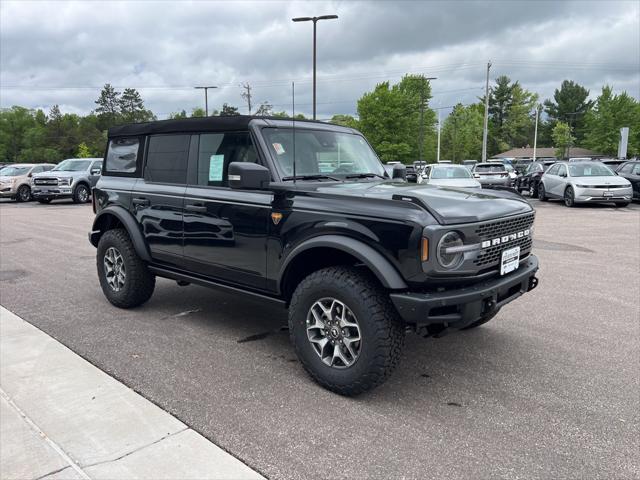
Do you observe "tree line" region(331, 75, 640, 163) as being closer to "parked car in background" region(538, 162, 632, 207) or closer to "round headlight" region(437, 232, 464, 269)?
"parked car in background" region(538, 162, 632, 207)

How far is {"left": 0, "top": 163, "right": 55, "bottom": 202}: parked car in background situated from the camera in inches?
918

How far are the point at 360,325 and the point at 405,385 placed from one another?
0.71m

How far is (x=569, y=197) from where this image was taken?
17.3 metres

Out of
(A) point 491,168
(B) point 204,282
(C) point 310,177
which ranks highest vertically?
(A) point 491,168

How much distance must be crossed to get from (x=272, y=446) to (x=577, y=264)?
6.56m

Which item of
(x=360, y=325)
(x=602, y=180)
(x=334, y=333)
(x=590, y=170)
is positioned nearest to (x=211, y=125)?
(x=334, y=333)

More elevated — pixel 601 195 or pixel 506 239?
pixel 506 239

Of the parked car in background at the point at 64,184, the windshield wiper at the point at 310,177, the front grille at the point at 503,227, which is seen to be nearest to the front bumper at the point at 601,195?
the front grille at the point at 503,227

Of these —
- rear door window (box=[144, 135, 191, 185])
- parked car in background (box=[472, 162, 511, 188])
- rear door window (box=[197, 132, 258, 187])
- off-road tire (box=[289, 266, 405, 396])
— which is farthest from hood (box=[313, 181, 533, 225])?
parked car in background (box=[472, 162, 511, 188])

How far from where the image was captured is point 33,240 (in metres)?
10.7

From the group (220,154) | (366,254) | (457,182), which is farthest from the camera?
(457,182)

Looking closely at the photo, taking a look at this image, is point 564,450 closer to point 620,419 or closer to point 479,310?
point 620,419

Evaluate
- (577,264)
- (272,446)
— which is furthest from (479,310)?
(577,264)

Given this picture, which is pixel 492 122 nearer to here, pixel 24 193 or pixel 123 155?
pixel 24 193
